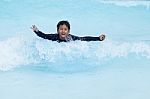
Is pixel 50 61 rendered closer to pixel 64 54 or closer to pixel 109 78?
pixel 64 54

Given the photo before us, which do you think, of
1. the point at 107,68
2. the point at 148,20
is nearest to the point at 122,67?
the point at 107,68

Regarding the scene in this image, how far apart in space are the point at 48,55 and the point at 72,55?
0.40 feet

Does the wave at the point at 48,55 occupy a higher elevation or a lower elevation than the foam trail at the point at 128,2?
lower

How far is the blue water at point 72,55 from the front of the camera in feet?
9.52

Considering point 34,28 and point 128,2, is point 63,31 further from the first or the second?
point 128,2

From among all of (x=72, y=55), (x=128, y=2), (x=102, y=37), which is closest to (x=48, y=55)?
(x=72, y=55)

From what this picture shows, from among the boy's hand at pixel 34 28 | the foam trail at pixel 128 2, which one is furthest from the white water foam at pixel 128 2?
the boy's hand at pixel 34 28

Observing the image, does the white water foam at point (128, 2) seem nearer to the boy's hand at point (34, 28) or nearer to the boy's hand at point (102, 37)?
the boy's hand at point (102, 37)

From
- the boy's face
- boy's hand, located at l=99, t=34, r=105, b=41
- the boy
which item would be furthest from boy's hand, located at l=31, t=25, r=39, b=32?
boy's hand, located at l=99, t=34, r=105, b=41

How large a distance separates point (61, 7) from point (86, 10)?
13 centimetres

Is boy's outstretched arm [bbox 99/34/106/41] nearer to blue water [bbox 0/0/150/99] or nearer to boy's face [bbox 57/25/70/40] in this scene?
blue water [bbox 0/0/150/99]

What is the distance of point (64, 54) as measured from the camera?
2.93 m

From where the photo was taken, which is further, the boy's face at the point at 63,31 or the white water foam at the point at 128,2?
the white water foam at the point at 128,2

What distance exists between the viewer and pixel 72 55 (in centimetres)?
294
